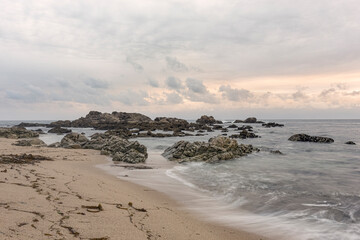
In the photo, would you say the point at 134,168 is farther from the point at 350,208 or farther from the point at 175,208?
the point at 350,208

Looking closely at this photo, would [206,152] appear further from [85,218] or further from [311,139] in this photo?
[311,139]

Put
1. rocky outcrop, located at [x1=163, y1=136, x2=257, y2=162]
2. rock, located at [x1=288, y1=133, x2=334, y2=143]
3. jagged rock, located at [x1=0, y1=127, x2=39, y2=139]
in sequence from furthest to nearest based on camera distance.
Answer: jagged rock, located at [x1=0, y1=127, x2=39, y2=139], rock, located at [x1=288, y1=133, x2=334, y2=143], rocky outcrop, located at [x1=163, y1=136, x2=257, y2=162]

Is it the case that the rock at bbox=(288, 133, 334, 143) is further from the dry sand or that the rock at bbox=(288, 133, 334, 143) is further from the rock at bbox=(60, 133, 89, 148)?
the dry sand

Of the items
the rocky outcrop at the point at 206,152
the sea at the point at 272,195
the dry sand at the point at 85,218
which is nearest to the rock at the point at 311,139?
the rocky outcrop at the point at 206,152

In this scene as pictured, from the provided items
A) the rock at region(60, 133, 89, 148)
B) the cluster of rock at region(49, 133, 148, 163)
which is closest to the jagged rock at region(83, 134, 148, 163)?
the cluster of rock at region(49, 133, 148, 163)

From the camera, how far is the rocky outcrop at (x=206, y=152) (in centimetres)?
2053

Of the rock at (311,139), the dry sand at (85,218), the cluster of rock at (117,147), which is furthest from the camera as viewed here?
the rock at (311,139)

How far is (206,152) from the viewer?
21.2 meters

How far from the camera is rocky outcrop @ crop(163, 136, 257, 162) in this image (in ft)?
67.4

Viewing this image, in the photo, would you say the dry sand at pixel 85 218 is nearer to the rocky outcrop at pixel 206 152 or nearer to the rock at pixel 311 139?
the rocky outcrop at pixel 206 152

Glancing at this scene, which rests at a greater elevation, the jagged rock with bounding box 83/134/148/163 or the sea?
the jagged rock with bounding box 83/134/148/163

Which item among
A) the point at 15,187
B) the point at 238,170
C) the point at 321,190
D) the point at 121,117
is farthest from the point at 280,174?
the point at 121,117

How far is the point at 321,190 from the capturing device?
11.0m

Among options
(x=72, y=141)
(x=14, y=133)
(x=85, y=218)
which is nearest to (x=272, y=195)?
(x=85, y=218)
